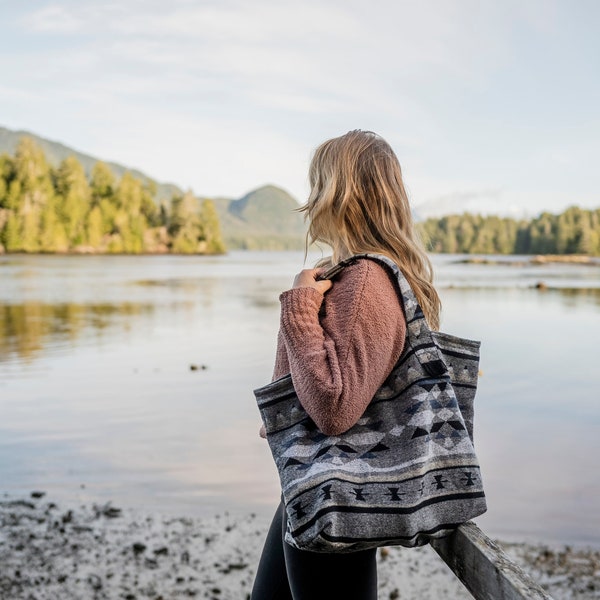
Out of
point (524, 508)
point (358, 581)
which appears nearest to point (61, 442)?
point (524, 508)

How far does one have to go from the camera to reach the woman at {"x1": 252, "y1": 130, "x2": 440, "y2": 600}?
6.15ft

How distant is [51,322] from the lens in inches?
967

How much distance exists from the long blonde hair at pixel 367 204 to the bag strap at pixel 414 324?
0.15 meters

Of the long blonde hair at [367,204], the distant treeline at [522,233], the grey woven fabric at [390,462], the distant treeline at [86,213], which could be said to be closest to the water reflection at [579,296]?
the long blonde hair at [367,204]

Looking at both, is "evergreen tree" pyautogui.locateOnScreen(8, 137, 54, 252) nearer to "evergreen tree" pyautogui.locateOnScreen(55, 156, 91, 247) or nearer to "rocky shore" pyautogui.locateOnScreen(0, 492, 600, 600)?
"evergreen tree" pyautogui.locateOnScreen(55, 156, 91, 247)

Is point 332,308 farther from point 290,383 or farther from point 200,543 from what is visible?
point 200,543

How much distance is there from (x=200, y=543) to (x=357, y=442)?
15.6 feet

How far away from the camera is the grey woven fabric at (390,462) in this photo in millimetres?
1791

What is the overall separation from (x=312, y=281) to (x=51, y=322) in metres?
24.1

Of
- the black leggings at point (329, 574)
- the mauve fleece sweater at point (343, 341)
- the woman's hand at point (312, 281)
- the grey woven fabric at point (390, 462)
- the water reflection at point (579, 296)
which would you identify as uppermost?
the woman's hand at point (312, 281)

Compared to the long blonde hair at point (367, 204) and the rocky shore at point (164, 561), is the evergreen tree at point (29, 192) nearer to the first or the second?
the rocky shore at point (164, 561)

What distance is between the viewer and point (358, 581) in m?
2.12

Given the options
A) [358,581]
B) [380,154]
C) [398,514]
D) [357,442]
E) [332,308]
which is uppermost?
[380,154]

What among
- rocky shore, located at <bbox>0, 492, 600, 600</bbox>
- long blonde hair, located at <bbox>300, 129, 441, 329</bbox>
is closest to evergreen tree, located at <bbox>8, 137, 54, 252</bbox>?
rocky shore, located at <bbox>0, 492, 600, 600</bbox>
